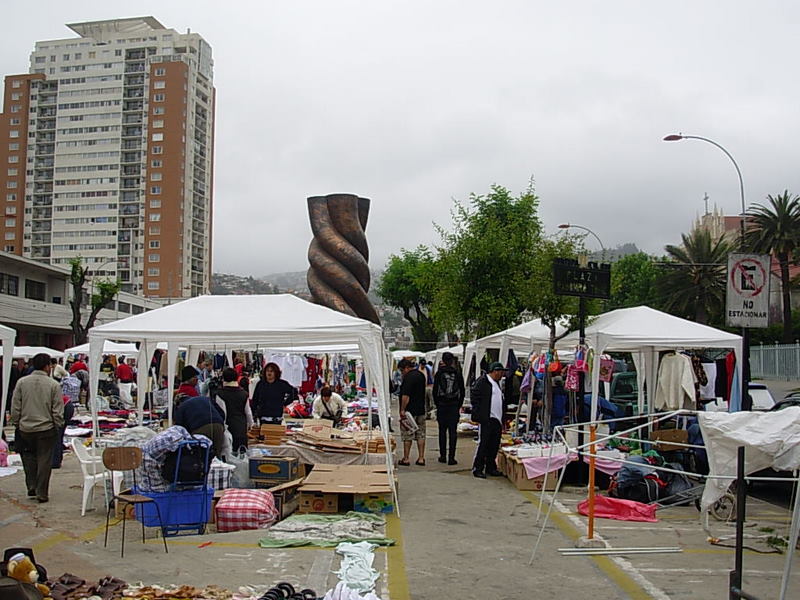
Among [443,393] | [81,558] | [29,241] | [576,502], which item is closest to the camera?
[81,558]

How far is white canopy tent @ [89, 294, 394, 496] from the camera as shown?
33.7 feet

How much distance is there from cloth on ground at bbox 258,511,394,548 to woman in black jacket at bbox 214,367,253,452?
7.91 ft

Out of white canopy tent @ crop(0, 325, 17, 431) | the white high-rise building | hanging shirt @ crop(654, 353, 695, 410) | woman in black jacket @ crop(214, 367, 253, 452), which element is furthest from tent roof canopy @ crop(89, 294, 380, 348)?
the white high-rise building

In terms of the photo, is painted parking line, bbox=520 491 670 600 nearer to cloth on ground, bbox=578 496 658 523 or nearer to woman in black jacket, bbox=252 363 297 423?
cloth on ground, bbox=578 496 658 523

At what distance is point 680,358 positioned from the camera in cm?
1375

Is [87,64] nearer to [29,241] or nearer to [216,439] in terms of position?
[29,241]

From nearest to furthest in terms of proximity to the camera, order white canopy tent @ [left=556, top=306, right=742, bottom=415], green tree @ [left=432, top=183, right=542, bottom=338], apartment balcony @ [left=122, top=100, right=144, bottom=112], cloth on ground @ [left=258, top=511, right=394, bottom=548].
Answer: cloth on ground @ [left=258, top=511, right=394, bottom=548]
white canopy tent @ [left=556, top=306, right=742, bottom=415]
green tree @ [left=432, top=183, right=542, bottom=338]
apartment balcony @ [left=122, top=100, right=144, bottom=112]

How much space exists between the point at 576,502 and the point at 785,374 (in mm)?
40769

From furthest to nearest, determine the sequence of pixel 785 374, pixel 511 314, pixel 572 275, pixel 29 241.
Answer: pixel 29 241
pixel 785 374
pixel 511 314
pixel 572 275

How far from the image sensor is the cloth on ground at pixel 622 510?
955 centimetres

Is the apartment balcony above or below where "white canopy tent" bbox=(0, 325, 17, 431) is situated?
above

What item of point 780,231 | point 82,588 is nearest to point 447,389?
point 82,588

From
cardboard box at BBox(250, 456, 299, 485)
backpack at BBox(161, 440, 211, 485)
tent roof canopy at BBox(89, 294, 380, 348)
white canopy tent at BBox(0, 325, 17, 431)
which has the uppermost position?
tent roof canopy at BBox(89, 294, 380, 348)

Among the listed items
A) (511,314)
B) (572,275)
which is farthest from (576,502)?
(511,314)
